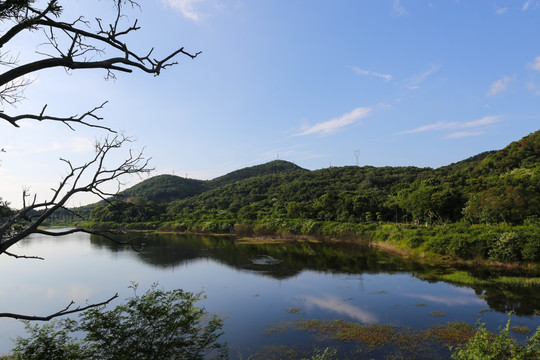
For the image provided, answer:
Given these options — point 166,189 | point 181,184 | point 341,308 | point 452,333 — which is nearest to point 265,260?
point 341,308

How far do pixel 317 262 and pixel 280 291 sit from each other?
10.8m

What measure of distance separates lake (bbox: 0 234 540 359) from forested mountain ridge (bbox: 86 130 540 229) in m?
6.79

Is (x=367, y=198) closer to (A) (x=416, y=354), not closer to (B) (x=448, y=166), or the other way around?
(A) (x=416, y=354)

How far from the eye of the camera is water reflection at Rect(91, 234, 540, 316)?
18297mm

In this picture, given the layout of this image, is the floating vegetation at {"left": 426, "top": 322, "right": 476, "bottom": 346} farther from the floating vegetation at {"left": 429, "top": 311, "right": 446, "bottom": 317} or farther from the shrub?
the shrub

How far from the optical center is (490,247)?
2527 cm

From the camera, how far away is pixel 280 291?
72.1 feet

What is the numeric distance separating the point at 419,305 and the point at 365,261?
1325 cm

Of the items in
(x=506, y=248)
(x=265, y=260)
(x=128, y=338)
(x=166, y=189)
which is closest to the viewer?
(x=128, y=338)

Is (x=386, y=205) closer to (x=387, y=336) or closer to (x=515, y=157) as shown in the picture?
(x=515, y=157)

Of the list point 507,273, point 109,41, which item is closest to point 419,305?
point 507,273

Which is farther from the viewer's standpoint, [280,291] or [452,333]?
[280,291]

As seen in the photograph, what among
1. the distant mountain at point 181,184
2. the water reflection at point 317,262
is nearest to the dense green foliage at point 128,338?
the water reflection at point 317,262

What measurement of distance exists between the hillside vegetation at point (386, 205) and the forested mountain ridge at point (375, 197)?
117mm
